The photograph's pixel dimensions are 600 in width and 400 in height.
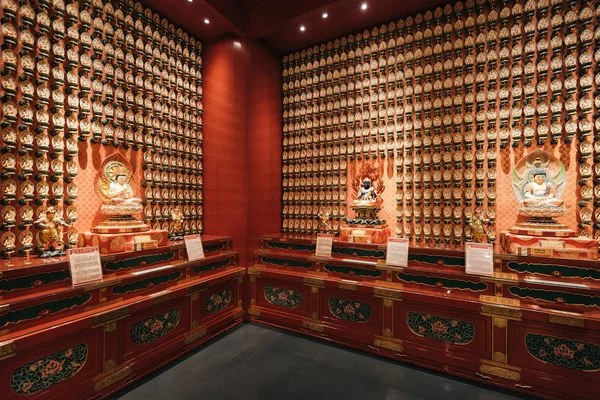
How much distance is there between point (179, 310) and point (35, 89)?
8.56 ft

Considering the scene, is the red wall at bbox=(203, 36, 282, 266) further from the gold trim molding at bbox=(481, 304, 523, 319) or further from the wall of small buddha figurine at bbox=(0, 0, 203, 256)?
the gold trim molding at bbox=(481, 304, 523, 319)

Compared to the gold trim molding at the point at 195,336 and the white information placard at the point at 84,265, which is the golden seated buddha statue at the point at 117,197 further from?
the gold trim molding at the point at 195,336

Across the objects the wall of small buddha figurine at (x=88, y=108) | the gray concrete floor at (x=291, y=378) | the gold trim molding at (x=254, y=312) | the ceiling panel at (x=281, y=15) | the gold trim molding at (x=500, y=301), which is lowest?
the gray concrete floor at (x=291, y=378)

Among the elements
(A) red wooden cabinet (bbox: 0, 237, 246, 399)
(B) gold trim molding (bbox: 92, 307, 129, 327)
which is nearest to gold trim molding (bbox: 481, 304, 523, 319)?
(A) red wooden cabinet (bbox: 0, 237, 246, 399)

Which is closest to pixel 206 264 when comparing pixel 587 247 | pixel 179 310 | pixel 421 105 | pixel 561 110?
pixel 179 310

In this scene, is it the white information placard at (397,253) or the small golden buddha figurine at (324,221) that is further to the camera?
the small golden buddha figurine at (324,221)

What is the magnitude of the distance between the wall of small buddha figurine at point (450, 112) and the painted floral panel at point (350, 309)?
1.26 meters

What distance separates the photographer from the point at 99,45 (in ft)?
11.0

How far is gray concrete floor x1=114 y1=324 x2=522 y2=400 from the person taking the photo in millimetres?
2514

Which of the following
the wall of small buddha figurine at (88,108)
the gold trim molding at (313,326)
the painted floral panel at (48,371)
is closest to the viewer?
the painted floral panel at (48,371)

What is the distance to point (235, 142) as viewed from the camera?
4453 mm

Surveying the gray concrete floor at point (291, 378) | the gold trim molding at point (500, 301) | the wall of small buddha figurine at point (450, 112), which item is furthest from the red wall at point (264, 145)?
the gold trim molding at point (500, 301)

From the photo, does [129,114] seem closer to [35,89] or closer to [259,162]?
[35,89]

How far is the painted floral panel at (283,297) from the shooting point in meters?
3.86
